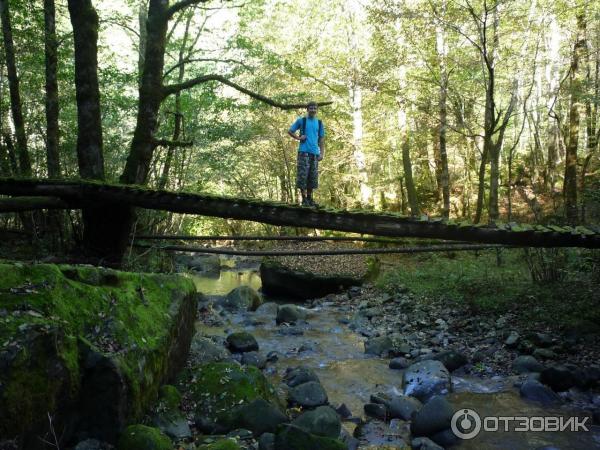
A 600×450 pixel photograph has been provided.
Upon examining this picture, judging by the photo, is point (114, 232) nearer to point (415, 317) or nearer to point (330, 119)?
point (415, 317)

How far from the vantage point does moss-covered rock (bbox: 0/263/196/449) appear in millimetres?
2607

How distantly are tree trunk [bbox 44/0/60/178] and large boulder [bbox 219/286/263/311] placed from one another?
5.09 metres

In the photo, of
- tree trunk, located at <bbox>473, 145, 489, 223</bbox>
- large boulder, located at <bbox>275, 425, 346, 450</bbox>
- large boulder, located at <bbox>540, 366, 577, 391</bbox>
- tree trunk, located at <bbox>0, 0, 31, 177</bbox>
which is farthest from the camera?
tree trunk, located at <bbox>473, 145, 489, 223</bbox>

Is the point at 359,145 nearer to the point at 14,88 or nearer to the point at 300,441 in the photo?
the point at 14,88

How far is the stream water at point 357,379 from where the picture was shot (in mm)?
4508

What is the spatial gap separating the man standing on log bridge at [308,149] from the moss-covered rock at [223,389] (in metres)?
3.36

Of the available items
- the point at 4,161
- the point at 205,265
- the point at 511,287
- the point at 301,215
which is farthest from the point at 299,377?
the point at 205,265

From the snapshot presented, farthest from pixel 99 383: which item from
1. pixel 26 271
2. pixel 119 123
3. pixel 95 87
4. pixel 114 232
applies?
pixel 119 123

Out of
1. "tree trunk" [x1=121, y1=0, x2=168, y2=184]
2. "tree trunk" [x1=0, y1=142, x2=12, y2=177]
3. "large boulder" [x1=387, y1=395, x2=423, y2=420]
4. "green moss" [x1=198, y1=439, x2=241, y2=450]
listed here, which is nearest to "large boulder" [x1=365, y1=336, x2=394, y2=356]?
"large boulder" [x1=387, y1=395, x2=423, y2=420]

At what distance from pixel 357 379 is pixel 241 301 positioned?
5606 millimetres

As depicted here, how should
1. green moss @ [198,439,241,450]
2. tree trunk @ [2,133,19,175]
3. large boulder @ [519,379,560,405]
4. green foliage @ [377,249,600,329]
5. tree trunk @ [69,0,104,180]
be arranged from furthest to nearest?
tree trunk @ [2,133,19,175] → green foliage @ [377,249,600,329] → tree trunk @ [69,0,104,180] → large boulder @ [519,379,560,405] → green moss @ [198,439,241,450]

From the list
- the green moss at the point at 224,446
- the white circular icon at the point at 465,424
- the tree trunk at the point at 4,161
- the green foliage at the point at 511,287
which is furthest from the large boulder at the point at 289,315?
the green moss at the point at 224,446

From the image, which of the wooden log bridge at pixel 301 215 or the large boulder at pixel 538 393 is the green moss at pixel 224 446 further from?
the large boulder at pixel 538 393

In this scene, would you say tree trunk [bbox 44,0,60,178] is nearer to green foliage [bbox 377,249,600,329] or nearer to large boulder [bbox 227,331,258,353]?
large boulder [bbox 227,331,258,353]
